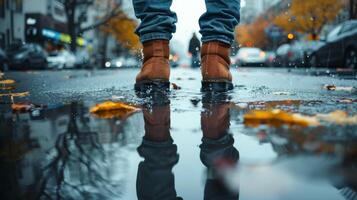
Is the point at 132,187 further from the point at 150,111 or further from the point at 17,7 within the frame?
the point at 17,7

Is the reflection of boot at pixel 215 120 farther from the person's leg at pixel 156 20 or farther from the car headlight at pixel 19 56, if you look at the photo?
the car headlight at pixel 19 56

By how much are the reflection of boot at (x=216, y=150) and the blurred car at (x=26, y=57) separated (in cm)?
1774

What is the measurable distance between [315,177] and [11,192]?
499 mm

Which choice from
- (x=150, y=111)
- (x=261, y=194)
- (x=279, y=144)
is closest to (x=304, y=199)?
(x=261, y=194)

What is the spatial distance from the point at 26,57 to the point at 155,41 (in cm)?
1771

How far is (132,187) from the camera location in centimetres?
81

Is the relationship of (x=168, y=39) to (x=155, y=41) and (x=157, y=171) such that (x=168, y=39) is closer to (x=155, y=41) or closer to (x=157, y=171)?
(x=155, y=41)

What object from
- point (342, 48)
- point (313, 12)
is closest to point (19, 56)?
point (342, 48)

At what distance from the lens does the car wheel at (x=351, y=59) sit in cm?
959

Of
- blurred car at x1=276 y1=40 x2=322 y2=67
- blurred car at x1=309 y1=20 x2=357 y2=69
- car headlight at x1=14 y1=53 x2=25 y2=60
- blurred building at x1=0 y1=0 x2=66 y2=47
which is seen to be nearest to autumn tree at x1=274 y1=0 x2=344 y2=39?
blurred car at x1=276 y1=40 x2=322 y2=67

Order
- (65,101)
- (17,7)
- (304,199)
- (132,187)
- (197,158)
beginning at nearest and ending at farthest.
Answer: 1. (304,199)
2. (132,187)
3. (197,158)
4. (65,101)
5. (17,7)

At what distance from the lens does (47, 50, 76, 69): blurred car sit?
25.0 m

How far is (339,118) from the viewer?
144 cm

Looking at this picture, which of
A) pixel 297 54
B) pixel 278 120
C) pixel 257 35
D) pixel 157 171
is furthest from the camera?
pixel 257 35
